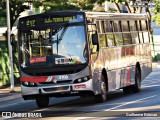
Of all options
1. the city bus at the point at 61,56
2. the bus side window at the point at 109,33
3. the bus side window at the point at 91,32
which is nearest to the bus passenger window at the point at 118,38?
the bus side window at the point at 109,33

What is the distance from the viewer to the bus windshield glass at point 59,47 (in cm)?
1909

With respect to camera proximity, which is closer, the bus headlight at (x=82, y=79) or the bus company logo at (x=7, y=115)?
the bus company logo at (x=7, y=115)

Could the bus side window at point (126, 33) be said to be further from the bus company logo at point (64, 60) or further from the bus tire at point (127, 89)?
the bus company logo at point (64, 60)

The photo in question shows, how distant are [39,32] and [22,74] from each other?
4.62ft

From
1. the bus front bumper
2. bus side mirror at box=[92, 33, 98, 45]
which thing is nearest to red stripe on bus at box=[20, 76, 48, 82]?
the bus front bumper

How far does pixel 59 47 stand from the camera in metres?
19.1

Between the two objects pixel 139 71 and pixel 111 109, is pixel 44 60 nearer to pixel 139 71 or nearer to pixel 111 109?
pixel 111 109

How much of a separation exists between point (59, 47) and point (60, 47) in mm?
30

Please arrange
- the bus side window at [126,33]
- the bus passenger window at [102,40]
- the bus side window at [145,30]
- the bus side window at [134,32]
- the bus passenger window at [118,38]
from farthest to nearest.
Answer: the bus side window at [145,30], the bus side window at [134,32], the bus side window at [126,33], the bus passenger window at [118,38], the bus passenger window at [102,40]

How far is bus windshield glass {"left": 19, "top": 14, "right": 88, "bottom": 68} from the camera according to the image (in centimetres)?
1909

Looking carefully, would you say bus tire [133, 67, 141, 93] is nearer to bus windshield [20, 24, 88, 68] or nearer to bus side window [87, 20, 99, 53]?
bus side window [87, 20, 99, 53]

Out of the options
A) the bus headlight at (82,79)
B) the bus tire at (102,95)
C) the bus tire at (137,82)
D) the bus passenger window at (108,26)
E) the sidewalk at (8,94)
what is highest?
the bus passenger window at (108,26)

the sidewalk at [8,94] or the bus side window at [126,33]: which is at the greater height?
the bus side window at [126,33]

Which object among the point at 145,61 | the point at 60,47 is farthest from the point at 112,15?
the point at 145,61
